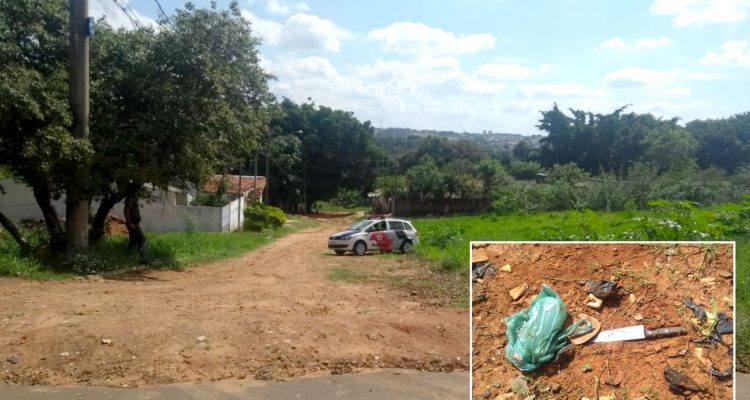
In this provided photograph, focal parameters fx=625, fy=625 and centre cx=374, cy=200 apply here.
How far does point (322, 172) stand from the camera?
57344 millimetres

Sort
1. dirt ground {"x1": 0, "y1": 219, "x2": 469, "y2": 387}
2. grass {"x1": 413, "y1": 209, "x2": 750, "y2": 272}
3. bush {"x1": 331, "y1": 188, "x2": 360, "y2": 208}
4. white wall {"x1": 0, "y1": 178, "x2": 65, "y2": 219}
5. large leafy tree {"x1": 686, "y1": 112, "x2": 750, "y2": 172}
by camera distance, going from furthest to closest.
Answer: bush {"x1": 331, "y1": 188, "x2": 360, "y2": 208} < large leafy tree {"x1": 686, "y1": 112, "x2": 750, "y2": 172} < white wall {"x1": 0, "y1": 178, "x2": 65, "y2": 219} < grass {"x1": 413, "y1": 209, "x2": 750, "y2": 272} < dirt ground {"x1": 0, "y1": 219, "x2": 469, "y2": 387}

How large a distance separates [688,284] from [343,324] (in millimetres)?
4662

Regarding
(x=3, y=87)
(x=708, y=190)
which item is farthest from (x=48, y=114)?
(x=708, y=190)

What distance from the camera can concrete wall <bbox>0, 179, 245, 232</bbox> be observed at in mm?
25594

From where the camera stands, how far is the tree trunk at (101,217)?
15.8 m

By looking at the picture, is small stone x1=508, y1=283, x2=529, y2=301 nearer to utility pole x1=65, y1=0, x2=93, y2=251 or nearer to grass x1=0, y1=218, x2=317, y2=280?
grass x1=0, y1=218, x2=317, y2=280

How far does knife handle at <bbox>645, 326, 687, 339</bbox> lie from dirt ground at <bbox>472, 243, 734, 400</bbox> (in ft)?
0.07

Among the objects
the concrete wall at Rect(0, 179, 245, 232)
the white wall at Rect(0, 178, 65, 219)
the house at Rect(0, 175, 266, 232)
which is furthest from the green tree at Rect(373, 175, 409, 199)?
the white wall at Rect(0, 178, 65, 219)

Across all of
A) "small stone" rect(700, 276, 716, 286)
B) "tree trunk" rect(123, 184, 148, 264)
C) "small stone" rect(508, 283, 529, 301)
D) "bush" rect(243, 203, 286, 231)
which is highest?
"small stone" rect(700, 276, 716, 286)

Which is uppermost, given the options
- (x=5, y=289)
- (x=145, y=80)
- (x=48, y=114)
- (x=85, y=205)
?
(x=145, y=80)

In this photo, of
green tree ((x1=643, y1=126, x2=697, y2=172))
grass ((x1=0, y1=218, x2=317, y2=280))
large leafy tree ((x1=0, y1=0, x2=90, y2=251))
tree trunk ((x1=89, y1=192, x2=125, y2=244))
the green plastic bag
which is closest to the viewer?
the green plastic bag

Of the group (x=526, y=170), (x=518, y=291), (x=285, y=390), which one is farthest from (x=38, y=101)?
(x=526, y=170)

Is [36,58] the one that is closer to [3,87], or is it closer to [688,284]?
[3,87]

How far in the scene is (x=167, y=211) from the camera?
95.9ft
